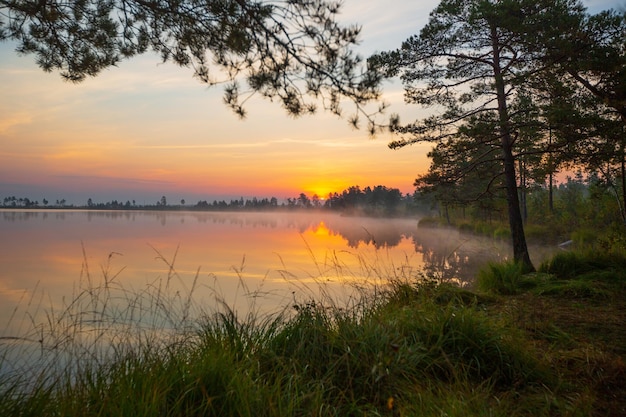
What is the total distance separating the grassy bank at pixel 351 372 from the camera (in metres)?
2.83

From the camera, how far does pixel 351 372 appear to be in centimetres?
356

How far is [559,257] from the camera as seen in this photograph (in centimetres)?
1063

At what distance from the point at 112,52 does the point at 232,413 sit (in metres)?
6.55

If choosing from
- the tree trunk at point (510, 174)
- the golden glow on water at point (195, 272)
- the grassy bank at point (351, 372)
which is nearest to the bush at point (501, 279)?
the golden glow on water at point (195, 272)

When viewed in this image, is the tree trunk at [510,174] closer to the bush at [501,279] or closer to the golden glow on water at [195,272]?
the golden glow on water at [195,272]

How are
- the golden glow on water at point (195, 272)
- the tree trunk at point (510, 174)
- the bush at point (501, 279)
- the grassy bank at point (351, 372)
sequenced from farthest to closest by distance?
the tree trunk at point (510, 174) → the golden glow on water at point (195, 272) → the bush at point (501, 279) → the grassy bank at point (351, 372)

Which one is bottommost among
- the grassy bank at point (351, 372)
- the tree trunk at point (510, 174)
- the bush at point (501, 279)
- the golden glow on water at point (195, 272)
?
the golden glow on water at point (195, 272)

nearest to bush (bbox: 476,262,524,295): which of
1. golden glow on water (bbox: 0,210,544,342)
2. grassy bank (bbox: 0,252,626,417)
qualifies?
golden glow on water (bbox: 0,210,544,342)

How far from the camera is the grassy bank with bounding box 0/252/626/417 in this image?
2.83m

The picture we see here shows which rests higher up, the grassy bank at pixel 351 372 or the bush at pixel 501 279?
the grassy bank at pixel 351 372

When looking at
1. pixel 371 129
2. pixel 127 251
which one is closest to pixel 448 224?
pixel 127 251

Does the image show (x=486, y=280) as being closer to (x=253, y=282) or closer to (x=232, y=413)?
(x=253, y=282)

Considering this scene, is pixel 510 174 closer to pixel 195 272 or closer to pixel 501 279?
pixel 501 279

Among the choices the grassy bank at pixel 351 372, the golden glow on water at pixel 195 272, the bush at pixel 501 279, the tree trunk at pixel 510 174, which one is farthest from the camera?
the tree trunk at pixel 510 174
